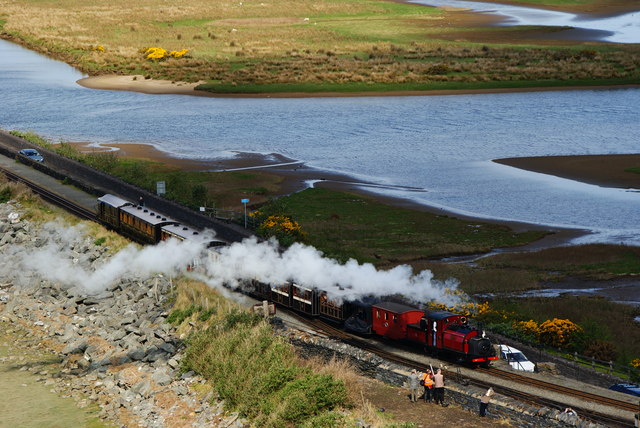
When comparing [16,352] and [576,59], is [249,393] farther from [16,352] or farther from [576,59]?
[576,59]

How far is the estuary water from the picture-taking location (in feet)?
254

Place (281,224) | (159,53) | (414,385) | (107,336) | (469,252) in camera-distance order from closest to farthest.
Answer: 1. (414,385)
2. (107,336)
3. (281,224)
4. (469,252)
5. (159,53)

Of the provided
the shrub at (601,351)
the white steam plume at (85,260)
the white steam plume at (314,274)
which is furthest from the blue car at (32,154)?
the shrub at (601,351)

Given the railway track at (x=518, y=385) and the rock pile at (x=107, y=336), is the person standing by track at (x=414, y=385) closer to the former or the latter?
the railway track at (x=518, y=385)

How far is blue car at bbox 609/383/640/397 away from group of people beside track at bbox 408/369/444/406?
8.43m

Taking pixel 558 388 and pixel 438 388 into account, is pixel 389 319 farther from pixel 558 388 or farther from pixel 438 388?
pixel 558 388

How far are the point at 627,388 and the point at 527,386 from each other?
4.41m

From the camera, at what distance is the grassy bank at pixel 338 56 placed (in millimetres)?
136500

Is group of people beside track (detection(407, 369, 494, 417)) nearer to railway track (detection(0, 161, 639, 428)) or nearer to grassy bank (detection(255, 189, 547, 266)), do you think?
railway track (detection(0, 161, 639, 428))

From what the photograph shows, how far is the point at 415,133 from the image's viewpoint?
107 meters

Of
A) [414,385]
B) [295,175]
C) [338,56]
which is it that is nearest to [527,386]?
[414,385]

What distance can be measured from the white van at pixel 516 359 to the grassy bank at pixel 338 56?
97.2m

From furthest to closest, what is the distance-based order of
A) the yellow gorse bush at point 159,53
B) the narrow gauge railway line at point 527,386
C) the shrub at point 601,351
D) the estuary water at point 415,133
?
the yellow gorse bush at point 159,53, the estuary water at point 415,133, the shrub at point 601,351, the narrow gauge railway line at point 527,386

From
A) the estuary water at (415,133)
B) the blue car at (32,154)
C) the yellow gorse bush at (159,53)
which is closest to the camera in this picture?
the estuary water at (415,133)
